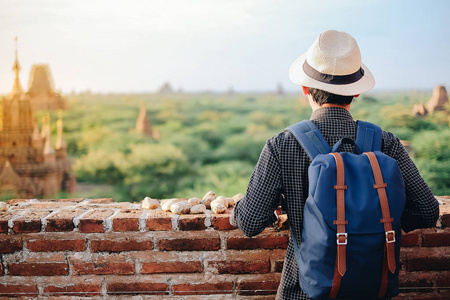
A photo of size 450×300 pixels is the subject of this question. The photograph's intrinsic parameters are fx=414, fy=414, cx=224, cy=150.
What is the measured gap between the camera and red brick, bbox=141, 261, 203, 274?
4.97ft

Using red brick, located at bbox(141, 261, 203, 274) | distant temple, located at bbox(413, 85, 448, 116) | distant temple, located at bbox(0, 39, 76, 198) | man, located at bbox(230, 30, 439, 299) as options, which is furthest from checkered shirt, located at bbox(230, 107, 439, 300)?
distant temple, located at bbox(0, 39, 76, 198)

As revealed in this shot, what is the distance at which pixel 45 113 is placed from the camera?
33.7 ft

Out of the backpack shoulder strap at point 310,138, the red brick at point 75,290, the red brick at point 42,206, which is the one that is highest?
the backpack shoulder strap at point 310,138

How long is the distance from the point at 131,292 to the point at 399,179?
3.41ft

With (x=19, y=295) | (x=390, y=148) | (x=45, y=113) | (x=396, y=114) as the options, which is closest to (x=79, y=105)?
(x=45, y=113)

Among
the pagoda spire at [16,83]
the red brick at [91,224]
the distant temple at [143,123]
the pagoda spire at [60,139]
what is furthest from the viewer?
the distant temple at [143,123]

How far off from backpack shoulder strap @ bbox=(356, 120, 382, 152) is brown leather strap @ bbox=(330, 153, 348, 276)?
15 cm

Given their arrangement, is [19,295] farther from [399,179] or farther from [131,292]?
[399,179]

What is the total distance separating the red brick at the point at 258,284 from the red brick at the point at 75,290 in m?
0.53

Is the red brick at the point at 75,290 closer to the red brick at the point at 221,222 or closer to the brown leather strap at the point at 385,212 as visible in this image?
the red brick at the point at 221,222

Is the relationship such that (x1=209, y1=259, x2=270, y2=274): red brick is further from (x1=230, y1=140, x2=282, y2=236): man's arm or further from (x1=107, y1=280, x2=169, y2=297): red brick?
(x1=230, y1=140, x2=282, y2=236): man's arm

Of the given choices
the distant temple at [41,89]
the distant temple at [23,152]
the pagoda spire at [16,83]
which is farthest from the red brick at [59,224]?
the distant temple at [41,89]

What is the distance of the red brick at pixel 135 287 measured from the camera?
153 centimetres

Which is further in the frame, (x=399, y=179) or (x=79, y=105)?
(x=79, y=105)
